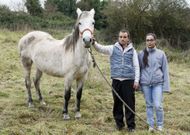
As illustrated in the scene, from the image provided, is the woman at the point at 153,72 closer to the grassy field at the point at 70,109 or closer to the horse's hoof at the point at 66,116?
the grassy field at the point at 70,109

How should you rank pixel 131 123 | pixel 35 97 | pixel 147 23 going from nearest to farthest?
pixel 131 123 < pixel 35 97 < pixel 147 23

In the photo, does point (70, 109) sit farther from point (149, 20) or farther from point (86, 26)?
point (149, 20)

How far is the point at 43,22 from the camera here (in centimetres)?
2381

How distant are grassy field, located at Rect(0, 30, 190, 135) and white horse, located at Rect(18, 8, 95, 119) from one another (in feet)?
1.19

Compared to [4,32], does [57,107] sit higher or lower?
lower

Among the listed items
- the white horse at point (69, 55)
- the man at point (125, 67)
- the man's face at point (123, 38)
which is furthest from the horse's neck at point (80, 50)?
the man's face at point (123, 38)

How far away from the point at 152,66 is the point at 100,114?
166 cm

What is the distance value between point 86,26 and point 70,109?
1.90 meters

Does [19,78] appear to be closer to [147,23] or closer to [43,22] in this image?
[147,23]

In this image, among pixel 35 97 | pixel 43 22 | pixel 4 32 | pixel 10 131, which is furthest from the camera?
pixel 43 22

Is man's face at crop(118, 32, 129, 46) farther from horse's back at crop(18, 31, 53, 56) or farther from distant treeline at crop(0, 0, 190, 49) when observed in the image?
distant treeline at crop(0, 0, 190, 49)

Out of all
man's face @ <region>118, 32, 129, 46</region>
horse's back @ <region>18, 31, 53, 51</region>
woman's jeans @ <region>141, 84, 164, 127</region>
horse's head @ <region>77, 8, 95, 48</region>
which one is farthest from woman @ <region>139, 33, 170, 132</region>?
horse's back @ <region>18, 31, 53, 51</region>

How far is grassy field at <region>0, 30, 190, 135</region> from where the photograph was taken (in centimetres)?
512

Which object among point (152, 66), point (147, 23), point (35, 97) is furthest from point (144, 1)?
point (152, 66)
